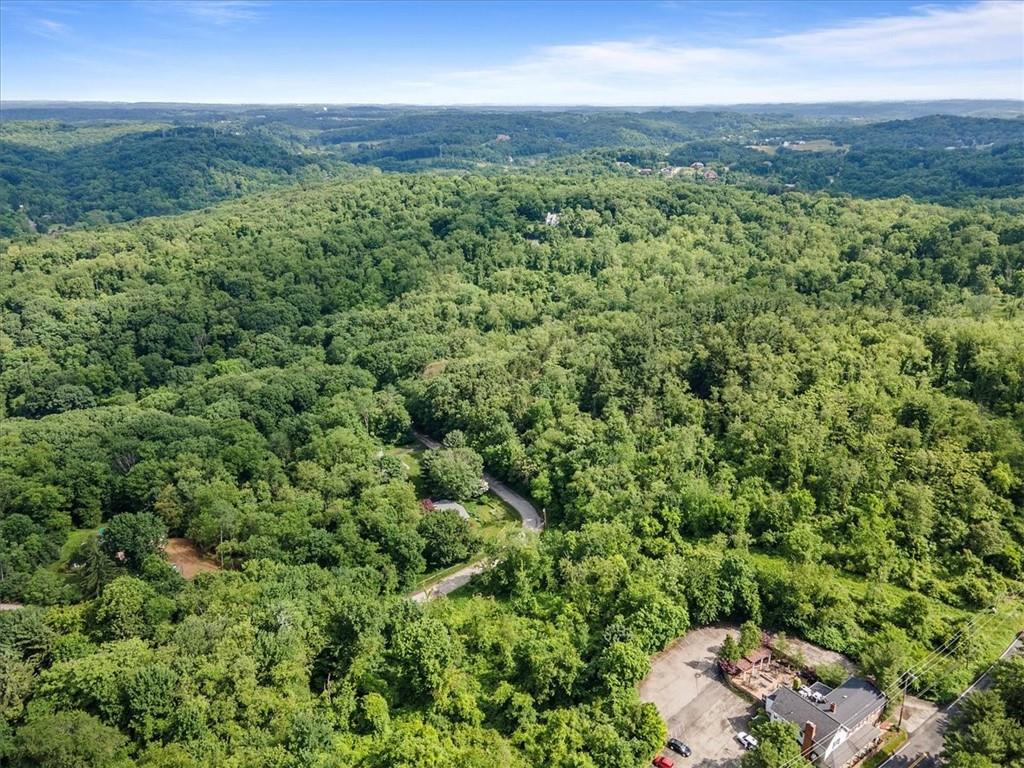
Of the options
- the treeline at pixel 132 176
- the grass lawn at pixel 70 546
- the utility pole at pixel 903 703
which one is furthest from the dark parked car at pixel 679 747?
the treeline at pixel 132 176

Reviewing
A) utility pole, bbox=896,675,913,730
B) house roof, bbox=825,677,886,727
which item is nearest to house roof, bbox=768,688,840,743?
house roof, bbox=825,677,886,727

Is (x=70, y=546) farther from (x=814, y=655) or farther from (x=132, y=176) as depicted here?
(x=132, y=176)

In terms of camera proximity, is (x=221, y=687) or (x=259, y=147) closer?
(x=221, y=687)

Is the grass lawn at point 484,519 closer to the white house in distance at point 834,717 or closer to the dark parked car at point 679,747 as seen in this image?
the dark parked car at point 679,747

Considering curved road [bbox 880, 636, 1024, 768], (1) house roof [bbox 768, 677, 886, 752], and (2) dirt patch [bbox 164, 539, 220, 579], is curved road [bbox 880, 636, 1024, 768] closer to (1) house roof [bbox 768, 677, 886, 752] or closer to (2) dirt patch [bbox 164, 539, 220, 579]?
→ (1) house roof [bbox 768, 677, 886, 752]

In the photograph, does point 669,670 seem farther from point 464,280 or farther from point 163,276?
point 163,276

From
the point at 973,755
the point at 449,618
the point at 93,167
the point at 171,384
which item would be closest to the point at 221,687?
the point at 449,618
